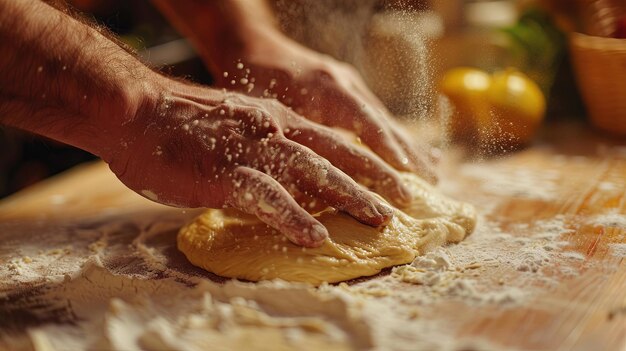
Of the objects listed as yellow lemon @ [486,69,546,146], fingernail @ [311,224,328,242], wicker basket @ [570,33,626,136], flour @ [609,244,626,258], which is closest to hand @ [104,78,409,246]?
fingernail @ [311,224,328,242]

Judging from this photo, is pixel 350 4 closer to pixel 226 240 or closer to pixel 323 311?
pixel 226 240

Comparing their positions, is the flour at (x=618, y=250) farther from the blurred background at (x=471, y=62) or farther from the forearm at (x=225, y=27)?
the forearm at (x=225, y=27)

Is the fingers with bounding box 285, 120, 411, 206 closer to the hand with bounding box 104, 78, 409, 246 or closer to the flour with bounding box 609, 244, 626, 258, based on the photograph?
the hand with bounding box 104, 78, 409, 246

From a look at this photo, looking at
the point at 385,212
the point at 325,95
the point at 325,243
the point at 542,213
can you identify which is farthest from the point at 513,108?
the point at 325,243

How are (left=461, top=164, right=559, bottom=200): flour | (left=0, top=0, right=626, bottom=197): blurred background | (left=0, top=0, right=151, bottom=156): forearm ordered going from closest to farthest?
(left=0, top=0, right=151, bottom=156): forearm → (left=461, top=164, right=559, bottom=200): flour → (left=0, top=0, right=626, bottom=197): blurred background

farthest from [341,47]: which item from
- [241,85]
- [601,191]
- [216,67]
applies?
[601,191]

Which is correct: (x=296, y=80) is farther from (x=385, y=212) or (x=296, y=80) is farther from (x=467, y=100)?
(x=467, y=100)

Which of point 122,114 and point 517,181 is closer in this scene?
point 122,114
